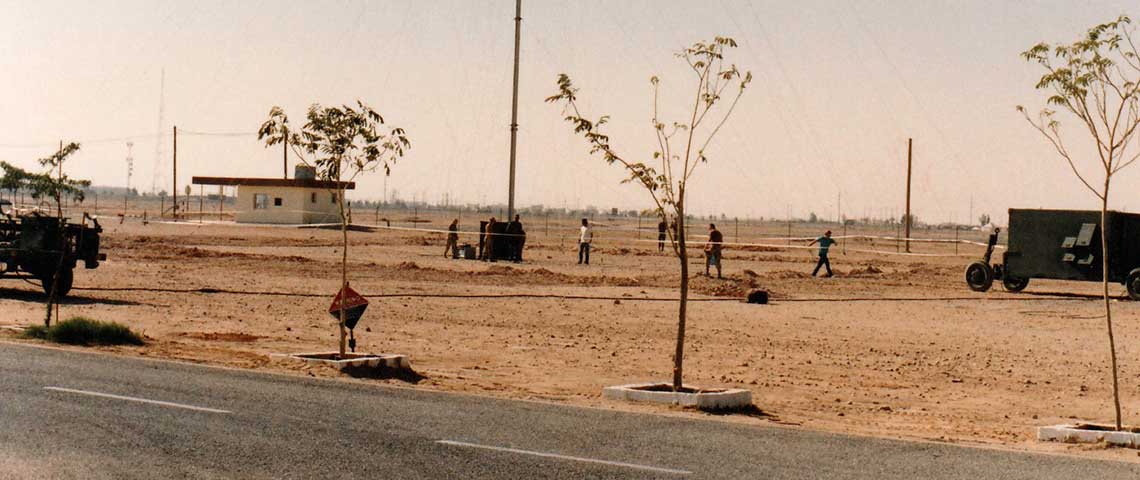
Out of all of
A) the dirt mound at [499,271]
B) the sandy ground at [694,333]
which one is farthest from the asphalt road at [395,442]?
the dirt mound at [499,271]

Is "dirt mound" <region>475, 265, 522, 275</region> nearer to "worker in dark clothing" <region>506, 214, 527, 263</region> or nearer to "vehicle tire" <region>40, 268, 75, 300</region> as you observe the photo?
"worker in dark clothing" <region>506, 214, 527, 263</region>

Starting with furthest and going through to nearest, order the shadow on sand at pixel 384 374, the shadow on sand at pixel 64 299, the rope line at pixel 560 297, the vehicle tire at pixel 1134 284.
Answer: the vehicle tire at pixel 1134 284, the rope line at pixel 560 297, the shadow on sand at pixel 64 299, the shadow on sand at pixel 384 374

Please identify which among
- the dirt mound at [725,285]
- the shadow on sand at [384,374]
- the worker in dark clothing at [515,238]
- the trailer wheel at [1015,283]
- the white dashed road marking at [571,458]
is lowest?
the shadow on sand at [384,374]

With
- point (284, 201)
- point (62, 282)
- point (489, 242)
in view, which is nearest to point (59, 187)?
point (62, 282)

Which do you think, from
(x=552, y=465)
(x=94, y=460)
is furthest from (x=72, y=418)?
(x=552, y=465)

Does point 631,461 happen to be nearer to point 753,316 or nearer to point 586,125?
point 586,125

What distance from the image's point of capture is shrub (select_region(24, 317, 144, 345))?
20.7 meters

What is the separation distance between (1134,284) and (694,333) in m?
16.0

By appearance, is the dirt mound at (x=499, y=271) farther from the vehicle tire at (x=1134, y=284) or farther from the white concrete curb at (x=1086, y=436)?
the white concrete curb at (x=1086, y=436)

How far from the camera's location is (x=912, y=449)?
12.3 metres

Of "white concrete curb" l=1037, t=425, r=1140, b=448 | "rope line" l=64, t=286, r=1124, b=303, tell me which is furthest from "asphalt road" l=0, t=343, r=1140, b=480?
"rope line" l=64, t=286, r=1124, b=303

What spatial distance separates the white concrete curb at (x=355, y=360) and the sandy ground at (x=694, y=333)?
36 centimetres

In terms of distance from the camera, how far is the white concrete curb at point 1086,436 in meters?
12.9

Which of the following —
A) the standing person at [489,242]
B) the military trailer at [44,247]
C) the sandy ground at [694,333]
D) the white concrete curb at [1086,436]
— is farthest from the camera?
the standing person at [489,242]
